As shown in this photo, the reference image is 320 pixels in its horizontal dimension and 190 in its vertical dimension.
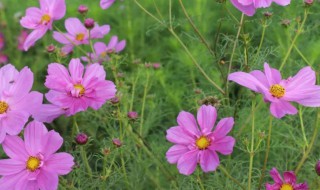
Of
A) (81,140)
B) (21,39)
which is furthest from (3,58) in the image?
(81,140)

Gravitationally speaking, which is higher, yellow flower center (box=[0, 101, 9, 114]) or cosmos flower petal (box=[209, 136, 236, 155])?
yellow flower center (box=[0, 101, 9, 114])

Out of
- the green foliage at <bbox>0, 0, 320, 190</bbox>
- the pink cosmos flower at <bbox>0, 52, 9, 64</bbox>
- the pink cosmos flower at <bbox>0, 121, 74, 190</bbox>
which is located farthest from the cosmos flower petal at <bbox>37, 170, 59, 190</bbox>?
the pink cosmos flower at <bbox>0, 52, 9, 64</bbox>

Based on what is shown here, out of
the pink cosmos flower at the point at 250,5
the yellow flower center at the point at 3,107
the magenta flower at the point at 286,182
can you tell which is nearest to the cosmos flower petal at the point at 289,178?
the magenta flower at the point at 286,182

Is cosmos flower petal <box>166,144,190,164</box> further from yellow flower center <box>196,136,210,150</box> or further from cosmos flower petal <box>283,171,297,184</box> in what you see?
cosmos flower petal <box>283,171,297,184</box>

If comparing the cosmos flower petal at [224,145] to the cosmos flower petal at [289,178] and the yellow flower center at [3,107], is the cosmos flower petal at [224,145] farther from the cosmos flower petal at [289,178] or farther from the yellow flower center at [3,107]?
the yellow flower center at [3,107]

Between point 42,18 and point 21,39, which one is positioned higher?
point 42,18

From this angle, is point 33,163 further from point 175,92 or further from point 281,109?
point 175,92

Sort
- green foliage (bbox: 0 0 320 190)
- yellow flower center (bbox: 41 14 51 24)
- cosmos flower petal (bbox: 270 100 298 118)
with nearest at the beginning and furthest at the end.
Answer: cosmos flower petal (bbox: 270 100 298 118)
green foliage (bbox: 0 0 320 190)
yellow flower center (bbox: 41 14 51 24)
